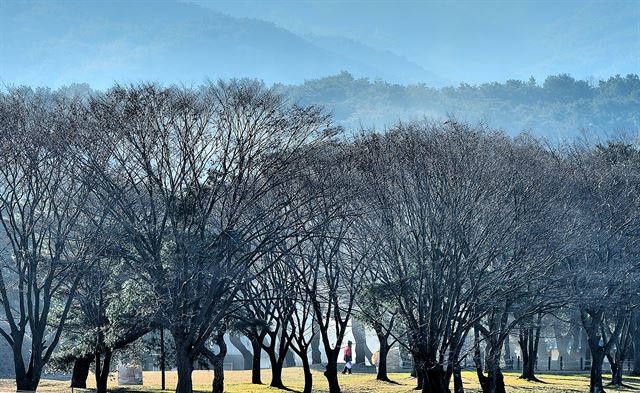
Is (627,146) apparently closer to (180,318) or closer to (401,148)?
(401,148)

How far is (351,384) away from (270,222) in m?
14.0

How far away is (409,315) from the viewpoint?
95.7 ft

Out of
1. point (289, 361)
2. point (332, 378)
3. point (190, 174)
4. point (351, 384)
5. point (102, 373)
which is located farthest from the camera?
point (289, 361)

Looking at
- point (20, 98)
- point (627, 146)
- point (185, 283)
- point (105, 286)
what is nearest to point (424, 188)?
point (185, 283)

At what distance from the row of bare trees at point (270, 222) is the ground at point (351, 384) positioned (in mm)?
2713

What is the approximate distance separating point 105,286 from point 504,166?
1458 cm

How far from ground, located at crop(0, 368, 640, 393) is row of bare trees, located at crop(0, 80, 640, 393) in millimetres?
2713

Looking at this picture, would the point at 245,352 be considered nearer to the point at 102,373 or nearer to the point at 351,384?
the point at 351,384

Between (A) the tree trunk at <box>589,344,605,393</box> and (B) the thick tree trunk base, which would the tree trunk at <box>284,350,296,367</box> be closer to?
(B) the thick tree trunk base

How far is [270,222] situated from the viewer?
2825 centimetres

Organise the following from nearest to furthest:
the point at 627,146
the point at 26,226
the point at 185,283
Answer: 1. the point at 185,283
2. the point at 26,226
3. the point at 627,146

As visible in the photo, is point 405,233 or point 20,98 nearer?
point 20,98

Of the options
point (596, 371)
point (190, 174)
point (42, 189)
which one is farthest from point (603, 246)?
point (42, 189)

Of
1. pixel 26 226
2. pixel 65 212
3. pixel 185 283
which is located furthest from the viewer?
pixel 26 226
